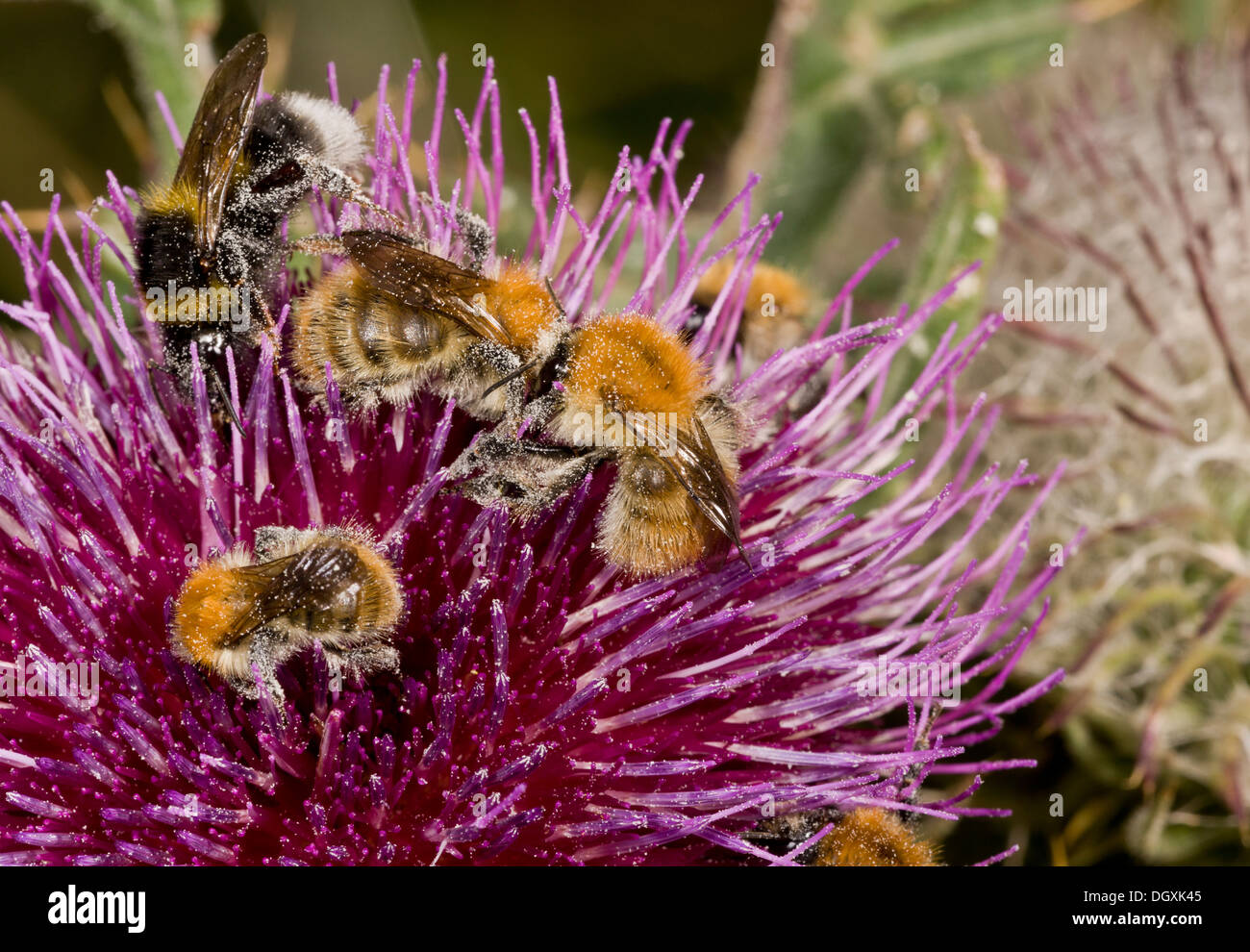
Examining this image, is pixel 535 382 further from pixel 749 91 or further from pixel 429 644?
pixel 749 91

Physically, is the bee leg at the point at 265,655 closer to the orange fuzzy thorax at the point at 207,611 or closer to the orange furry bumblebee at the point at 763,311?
the orange fuzzy thorax at the point at 207,611

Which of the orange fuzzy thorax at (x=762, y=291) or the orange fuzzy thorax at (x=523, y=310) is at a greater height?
the orange fuzzy thorax at (x=762, y=291)

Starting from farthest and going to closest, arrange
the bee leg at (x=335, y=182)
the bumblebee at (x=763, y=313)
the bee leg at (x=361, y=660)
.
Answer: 1. the bumblebee at (x=763, y=313)
2. the bee leg at (x=335, y=182)
3. the bee leg at (x=361, y=660)

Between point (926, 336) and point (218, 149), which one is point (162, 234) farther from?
point (926, 336)

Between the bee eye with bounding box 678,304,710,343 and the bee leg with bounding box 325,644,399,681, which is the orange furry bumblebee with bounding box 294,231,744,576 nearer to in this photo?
the bee leg with bounding box 325,644,399,681

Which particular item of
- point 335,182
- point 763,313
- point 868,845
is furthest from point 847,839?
point 335,182

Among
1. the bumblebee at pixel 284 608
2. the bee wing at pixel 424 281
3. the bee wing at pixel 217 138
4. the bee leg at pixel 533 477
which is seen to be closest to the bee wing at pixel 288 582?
the bumblebee at pixel 284 608
